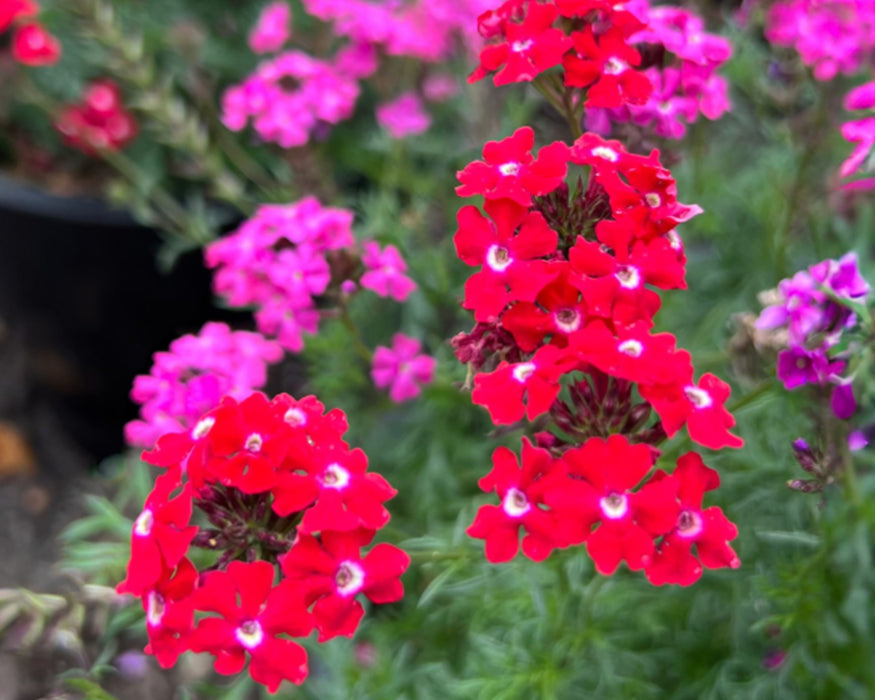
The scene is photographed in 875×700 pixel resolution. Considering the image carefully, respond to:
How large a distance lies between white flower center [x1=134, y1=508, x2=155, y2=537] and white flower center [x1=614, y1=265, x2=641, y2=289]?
59 centimetres

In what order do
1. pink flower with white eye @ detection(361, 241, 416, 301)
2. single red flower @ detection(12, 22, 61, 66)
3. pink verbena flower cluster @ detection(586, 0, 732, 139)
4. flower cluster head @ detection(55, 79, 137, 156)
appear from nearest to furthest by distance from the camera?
1. pink verbena flower cluster @ detection(586, 0, 732, 139)
2. pink flower with white eye @ detection(361, 241, 416, 301)
3. single red flower @ detection(12, 22, 61, 66)
4. flower cluster head @ detection(55, 79, 137, 156)

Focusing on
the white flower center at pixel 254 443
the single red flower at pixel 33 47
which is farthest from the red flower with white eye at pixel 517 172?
the single red flower at pixel 33 47

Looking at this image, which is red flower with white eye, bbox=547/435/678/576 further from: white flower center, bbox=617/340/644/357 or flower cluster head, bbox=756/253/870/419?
flower cluster head, bbox=756/253/870/419

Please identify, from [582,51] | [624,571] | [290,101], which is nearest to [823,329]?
[582,51]

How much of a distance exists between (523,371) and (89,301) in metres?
2.04

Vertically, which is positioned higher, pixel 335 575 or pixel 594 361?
pixel 594 361

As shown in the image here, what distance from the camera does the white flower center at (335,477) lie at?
3.18ft

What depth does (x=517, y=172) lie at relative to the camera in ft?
3.36

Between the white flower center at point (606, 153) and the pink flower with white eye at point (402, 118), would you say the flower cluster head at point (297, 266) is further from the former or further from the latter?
the pink flower with white eye at point (402, 118)

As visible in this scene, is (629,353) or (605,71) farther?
(605,71)

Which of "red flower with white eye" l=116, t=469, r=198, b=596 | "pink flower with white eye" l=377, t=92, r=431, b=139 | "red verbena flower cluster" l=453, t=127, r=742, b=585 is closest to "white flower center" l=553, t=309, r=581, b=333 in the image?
"red verbena flower cluster" l=453, t=127, r=742, b=585

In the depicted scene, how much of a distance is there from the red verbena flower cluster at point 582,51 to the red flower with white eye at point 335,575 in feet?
2.02

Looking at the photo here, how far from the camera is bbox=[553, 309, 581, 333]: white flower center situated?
0.96 m

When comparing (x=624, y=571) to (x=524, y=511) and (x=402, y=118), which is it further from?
(x=402, y=118)
